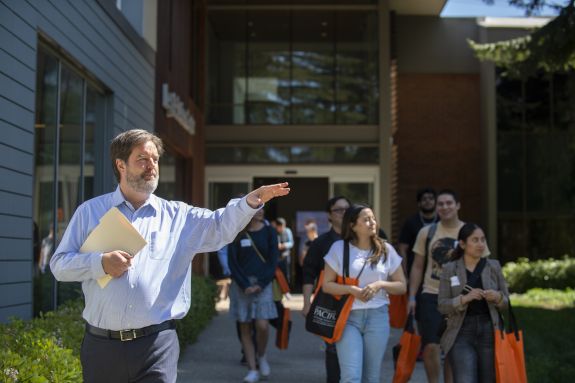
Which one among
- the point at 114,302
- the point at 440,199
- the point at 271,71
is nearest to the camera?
the point at 114,302

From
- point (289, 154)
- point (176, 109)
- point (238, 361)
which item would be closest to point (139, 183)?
point (238, 361)

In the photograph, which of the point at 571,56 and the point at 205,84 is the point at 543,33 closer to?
the point at 571,56

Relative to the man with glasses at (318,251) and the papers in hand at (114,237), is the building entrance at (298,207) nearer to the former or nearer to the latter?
the man with glasses at (318,251)

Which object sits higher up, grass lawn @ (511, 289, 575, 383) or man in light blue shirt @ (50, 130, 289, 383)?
man in light blue shirt @ (50, 130, 289, 383)

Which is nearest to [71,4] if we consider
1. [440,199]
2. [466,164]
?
[440,199]

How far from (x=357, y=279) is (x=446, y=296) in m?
0.74

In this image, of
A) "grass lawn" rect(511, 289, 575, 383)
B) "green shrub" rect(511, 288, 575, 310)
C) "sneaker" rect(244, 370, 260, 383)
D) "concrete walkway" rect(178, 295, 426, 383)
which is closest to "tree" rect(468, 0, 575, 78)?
"grass lawn" rect(511, 289, 575, 383)

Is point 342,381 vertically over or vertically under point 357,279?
under

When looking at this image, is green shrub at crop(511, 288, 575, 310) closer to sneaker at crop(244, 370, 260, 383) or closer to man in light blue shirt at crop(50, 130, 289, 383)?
sneaker at crop(244, 370, 260, 383)

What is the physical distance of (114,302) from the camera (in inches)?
149

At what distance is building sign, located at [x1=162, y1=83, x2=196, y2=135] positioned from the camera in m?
14.3

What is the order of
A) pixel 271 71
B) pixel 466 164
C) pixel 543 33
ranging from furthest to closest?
pixel 466 164, pixel 271 71, pixel 543 33

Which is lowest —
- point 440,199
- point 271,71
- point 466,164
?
point 440,199

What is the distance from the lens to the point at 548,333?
40.7 ft
